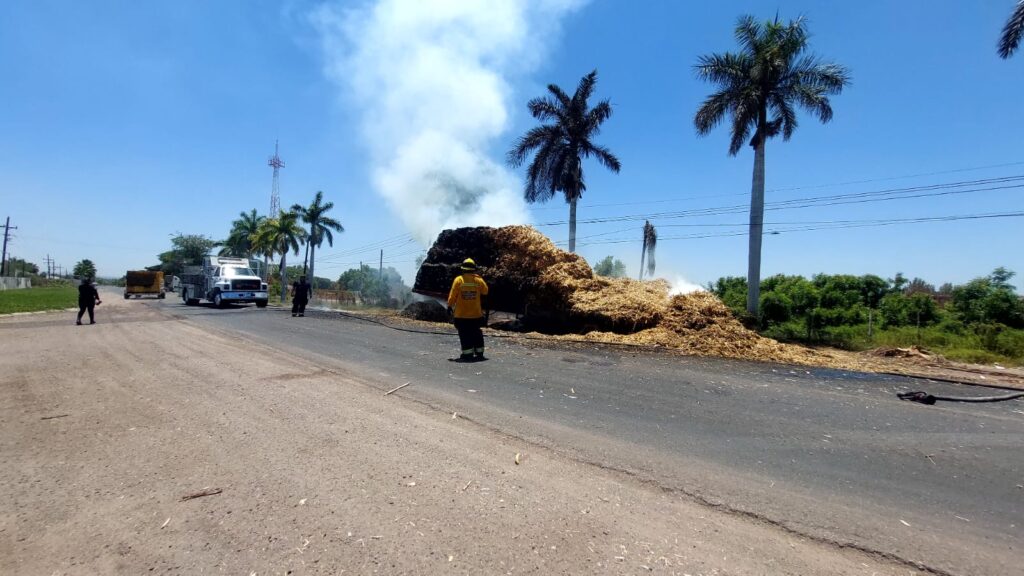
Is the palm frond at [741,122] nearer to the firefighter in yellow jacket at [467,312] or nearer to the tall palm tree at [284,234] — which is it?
the firefighter in yellow jacket at [467,312]

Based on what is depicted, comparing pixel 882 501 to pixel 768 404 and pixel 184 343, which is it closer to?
pixel 768 404

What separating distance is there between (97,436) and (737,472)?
557 cm

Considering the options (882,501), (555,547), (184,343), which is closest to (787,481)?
(882,501)

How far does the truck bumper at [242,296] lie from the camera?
1001 inches

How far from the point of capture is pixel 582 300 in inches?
538

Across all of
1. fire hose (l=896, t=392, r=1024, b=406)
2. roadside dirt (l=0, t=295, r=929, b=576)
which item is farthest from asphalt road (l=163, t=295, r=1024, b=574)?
roadside dirt (l=0, t=295, r=929, b=576)

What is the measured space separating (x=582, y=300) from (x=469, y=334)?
5.76 metres

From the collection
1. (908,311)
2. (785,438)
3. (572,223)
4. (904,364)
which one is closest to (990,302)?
(908,311)

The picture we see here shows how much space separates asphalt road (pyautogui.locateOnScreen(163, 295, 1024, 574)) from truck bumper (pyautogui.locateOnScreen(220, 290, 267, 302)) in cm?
1976

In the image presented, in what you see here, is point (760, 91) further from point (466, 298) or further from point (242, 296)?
point (242, 296)

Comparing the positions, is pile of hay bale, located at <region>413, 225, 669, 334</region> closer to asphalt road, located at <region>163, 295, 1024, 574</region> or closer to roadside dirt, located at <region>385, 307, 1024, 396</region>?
roadside dirt, located at <region>385, 307, 1024, 396</region>

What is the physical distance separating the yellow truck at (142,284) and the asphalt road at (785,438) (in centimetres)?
4535

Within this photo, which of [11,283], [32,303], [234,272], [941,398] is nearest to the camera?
[941,398]

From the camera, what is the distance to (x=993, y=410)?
6.34 metres
